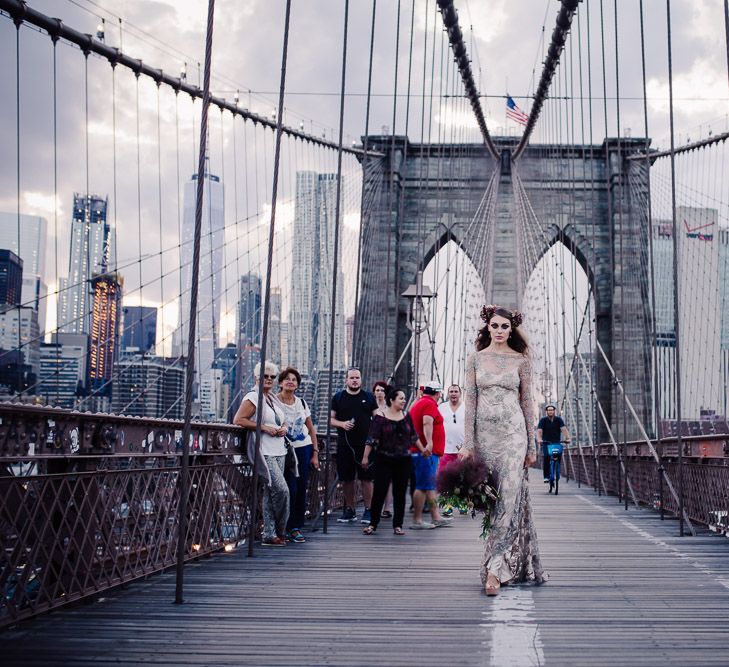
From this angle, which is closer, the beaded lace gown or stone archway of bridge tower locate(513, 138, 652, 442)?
the beaded lace gown

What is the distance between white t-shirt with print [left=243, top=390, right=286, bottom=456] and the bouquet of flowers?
1753 millimetres

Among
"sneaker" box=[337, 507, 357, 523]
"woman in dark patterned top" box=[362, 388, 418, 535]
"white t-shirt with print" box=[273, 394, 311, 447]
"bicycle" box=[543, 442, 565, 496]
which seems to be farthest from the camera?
"bicycle" box=[543, 442, 565, 496]

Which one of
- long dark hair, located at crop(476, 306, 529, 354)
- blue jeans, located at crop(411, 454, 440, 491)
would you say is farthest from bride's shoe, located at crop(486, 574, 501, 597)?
blue jeans, located at crop(411, 454, 440, 491)

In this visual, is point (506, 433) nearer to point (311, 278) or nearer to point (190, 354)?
point (190, 354)

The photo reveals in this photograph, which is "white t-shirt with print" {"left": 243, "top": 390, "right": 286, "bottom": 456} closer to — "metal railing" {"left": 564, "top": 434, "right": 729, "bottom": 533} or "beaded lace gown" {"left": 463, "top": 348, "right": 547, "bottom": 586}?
"beaded lace gown" {"left": 463, "top": 348, "right": 547, "bottom": 586}

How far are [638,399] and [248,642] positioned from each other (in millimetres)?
22740

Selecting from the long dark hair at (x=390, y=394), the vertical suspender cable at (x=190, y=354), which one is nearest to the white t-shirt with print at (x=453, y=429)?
the long dark hair at (x=390, y=394)

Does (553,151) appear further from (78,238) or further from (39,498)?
(39,498)

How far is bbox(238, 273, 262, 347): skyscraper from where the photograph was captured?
53.3 ft

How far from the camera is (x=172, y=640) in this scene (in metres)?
2.95

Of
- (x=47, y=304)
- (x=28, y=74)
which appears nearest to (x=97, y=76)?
(x=28, y=74)

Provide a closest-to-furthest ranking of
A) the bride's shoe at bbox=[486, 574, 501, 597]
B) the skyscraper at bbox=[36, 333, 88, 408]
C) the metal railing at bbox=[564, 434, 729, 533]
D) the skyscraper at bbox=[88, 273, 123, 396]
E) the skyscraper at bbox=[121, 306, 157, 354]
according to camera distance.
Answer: the bride's shoe at bbox=[486, 574, 501, 597], the metal railing at bbox=[564, 434, 729, 533], the skyscraper at bbox=[36, 333, 88, 408], the skyscraper at bbox=[88, 273, 123, 396], the skyscraper at bbox=[121, 306, 157, 354]

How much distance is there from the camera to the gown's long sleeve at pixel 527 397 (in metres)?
4.38

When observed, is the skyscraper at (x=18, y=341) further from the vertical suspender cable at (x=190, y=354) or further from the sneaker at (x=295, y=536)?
the vertical suspender cable at (x=190, y=354)
